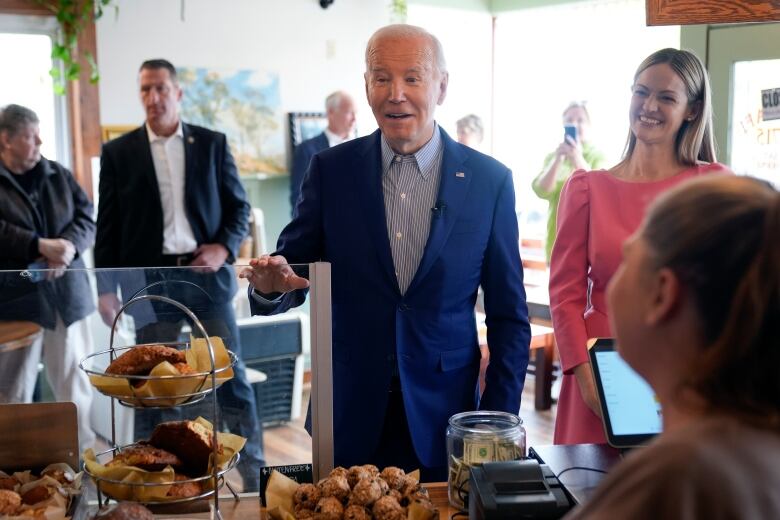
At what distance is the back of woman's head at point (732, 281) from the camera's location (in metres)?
0.81

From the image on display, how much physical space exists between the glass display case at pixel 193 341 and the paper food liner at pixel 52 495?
0.23 feet

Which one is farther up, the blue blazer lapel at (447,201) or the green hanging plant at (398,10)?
the green hanging plant at (398,10)

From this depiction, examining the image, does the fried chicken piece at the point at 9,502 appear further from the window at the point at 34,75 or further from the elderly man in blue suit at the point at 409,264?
the window at the point at 34,75

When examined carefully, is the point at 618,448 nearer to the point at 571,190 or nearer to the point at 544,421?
the point at 571,190

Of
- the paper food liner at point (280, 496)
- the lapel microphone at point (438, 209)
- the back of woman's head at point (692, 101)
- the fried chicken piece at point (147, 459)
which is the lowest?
the paper food liner at point (280, 496)

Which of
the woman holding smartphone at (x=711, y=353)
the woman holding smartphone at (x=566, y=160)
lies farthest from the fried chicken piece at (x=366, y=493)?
the woman holding smartphone at (x=566, y=160)

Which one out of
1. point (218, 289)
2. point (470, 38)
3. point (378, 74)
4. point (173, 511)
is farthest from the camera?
point (470, 38)

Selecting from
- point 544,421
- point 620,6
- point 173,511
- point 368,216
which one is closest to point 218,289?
point 173,511

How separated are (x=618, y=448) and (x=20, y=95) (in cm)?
453

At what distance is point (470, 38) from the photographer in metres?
7.24

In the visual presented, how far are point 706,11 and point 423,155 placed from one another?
0.83 metres

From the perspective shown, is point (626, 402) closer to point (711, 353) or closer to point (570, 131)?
point (711, 353)

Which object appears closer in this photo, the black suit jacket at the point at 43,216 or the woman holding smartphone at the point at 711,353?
the woman holding smartphone at the point at 711,353

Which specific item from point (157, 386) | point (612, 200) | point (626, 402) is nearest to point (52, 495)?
point (157, 386)
